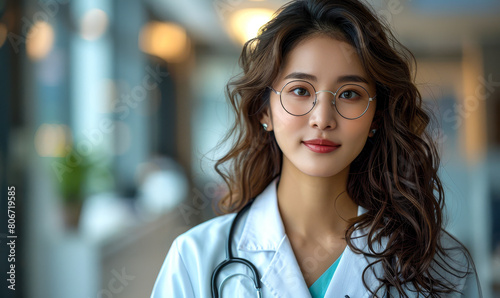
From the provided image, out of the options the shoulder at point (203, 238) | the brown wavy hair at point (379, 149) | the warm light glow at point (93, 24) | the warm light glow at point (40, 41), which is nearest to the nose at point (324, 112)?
the brown wavy hair at point (379, 149)

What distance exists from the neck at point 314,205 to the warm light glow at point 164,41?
3366 millimetres

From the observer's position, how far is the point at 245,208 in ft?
4.07

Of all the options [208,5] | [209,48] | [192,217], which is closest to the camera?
[208,5]

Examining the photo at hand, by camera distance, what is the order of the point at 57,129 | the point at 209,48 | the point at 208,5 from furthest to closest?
the point at 209,48 → the point at 208,5 → the point at 57,129

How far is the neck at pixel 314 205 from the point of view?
3.77ft

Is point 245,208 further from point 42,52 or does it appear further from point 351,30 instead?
point 42,52

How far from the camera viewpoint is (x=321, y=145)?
104 cm

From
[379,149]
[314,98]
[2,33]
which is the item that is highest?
[2,33]

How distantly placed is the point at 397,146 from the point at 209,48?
4.09m

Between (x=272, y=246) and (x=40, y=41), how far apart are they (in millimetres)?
1977

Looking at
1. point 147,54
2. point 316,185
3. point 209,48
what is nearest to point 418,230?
point 316,185

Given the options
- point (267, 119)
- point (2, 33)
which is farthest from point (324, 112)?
point (2, 33)

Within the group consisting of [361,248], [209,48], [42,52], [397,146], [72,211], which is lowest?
[72,211]

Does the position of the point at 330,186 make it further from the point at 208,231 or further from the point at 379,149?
the point at 208,231
